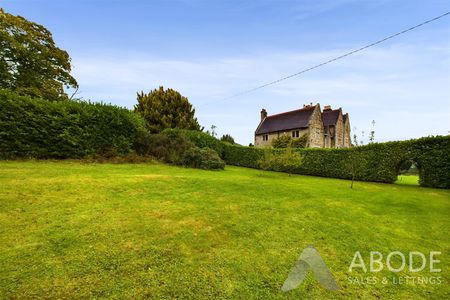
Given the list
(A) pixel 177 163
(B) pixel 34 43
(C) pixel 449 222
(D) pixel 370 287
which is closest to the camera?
(D) pixel 370 287

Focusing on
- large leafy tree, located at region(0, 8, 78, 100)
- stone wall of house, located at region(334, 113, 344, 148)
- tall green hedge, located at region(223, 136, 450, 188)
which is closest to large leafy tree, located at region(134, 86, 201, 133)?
large leafy tree, located at region(0, 8, 78, 100)

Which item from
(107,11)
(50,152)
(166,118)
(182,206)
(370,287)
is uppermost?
(107,11)

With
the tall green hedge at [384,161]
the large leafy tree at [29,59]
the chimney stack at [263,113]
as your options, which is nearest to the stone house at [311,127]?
the chimney stack at [263,113]

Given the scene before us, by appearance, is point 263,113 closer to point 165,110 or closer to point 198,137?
point 165,110

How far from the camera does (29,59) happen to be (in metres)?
20.5

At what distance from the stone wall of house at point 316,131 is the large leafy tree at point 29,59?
33813mm

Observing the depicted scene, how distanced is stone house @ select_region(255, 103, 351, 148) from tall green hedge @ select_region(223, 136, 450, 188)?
14.7 metres

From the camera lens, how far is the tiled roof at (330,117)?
39000 mm

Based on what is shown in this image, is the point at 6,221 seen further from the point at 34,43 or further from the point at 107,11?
the point at 34,43

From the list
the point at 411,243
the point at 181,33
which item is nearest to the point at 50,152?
the point at 181,33

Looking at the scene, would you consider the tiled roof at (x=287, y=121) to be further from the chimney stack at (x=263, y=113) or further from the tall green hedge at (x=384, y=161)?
the tall green hedge at (x=384, y=161)

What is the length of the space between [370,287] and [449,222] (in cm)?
611

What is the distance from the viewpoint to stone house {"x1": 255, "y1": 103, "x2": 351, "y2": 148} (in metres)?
36.0

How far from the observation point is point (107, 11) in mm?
11914
